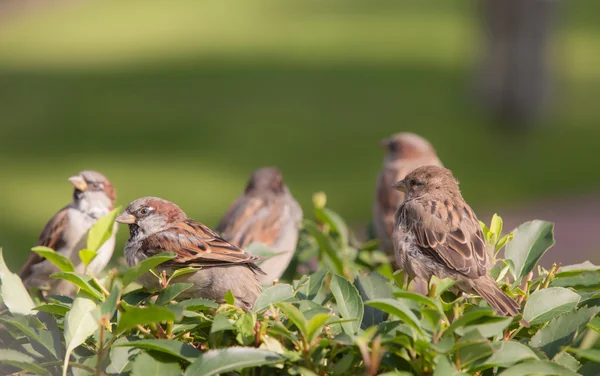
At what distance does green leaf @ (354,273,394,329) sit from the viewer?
7.45ft

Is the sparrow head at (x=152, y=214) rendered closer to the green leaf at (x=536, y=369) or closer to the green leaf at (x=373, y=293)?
the green leaf at (x=373, y=293)

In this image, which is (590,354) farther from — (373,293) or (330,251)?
(330,251)

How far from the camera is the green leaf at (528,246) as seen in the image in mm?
2502

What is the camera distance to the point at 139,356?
2.04m

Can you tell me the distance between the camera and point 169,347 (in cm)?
202

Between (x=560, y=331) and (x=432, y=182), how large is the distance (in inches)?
42.6

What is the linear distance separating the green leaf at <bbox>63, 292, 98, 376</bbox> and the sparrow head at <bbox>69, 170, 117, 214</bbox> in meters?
1.84

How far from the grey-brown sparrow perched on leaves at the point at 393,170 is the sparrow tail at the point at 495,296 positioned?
7.87 ft

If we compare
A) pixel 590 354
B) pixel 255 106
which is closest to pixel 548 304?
pixel 590 354

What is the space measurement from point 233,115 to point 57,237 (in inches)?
389

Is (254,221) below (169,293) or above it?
below

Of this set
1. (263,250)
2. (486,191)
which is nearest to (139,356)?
(263,250)

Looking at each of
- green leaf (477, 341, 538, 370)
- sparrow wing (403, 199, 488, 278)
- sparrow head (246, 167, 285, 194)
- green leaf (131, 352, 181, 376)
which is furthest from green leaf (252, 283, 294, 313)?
sparrow head (246, 167, 285, 194)

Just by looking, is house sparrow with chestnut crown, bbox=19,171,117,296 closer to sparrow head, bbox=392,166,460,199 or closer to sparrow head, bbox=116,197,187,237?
sparrow head, bbox=116,197,187,237
